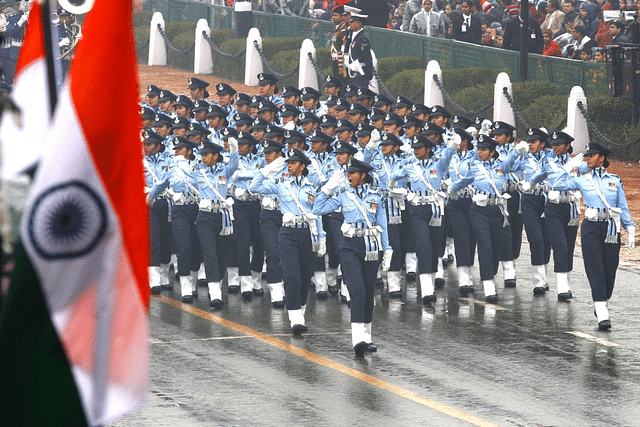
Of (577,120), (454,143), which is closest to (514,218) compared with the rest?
(454,143)

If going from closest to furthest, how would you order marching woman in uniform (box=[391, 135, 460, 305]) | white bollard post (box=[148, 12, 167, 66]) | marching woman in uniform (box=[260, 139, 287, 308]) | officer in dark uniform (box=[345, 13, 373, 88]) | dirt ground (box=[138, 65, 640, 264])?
marching woman in uniform (box=[260, 139, 287, 308]), marching woman in uniform (box=[391, 135, 460, 305]), dirt ground (box=[138, 65, 640, 264]), officer in dark uniform (box=[345, 13, 373, 88]), white bollard post (box=[148, 12, 167, 66])

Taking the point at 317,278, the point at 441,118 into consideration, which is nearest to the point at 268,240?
the point at 317,278

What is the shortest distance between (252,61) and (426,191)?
53.8ft

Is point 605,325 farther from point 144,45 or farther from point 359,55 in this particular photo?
point 144,45

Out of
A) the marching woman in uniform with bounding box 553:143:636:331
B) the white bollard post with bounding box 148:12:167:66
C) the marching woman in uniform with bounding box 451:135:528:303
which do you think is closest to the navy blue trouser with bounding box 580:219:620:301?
the marching woman in uniform with bounding box 553:143:636:331

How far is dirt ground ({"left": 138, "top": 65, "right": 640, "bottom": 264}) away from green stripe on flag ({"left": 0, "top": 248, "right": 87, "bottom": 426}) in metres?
13.5

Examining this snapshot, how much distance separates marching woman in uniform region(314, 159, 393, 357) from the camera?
37.6 feet

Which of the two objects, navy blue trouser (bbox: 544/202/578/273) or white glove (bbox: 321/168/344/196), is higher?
white glove (bbox: 321/168/344/196)

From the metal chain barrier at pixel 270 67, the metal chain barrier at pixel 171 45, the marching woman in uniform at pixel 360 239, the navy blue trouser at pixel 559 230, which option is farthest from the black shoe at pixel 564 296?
the metal chain barrier at pixel 171 45

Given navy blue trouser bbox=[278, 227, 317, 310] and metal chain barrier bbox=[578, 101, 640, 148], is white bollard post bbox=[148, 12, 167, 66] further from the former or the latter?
navy blue trouser bbox=[278, 227, 317, 310]

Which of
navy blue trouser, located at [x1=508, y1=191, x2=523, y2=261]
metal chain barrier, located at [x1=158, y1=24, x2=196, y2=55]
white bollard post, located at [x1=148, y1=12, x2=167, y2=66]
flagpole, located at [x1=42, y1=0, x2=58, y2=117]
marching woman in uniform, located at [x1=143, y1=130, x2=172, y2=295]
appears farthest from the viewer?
white bollard post, located at [x1=148, y1=12, x2=167, y2=66]

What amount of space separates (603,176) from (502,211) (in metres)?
2.07

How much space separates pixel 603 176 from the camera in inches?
509

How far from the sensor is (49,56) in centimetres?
416
